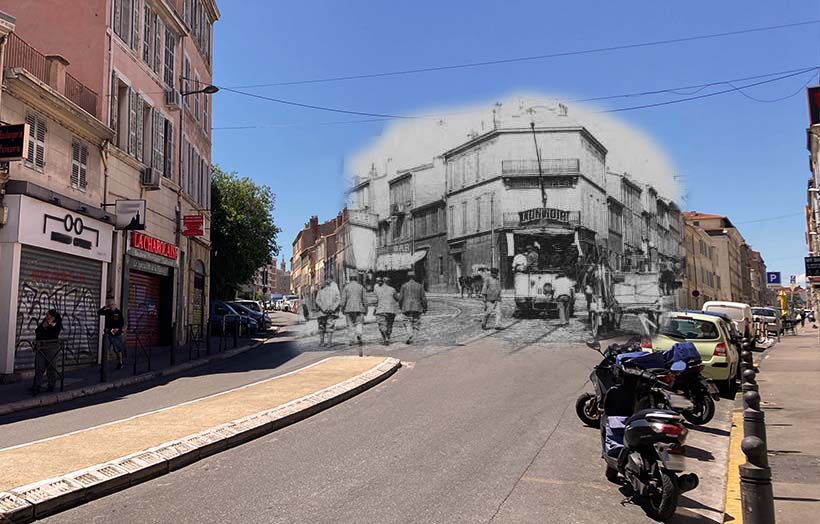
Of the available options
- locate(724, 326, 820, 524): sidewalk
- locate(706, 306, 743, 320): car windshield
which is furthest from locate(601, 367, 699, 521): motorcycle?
locate(706, 306, 743, 320): car windshield

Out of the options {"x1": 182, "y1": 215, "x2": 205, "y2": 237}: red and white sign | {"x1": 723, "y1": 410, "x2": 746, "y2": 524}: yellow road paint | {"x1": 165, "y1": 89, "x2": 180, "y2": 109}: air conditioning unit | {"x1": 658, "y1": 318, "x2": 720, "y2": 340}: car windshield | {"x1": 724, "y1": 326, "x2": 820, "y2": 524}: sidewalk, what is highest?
{"x1": 165, "y1": 89, "x2": 180, "y2": 109}: air conditioning unit

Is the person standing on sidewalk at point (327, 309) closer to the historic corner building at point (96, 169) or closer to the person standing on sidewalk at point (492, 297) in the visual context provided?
the historic corner building at point (96, 169)

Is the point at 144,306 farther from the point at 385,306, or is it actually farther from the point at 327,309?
the point at 385,306

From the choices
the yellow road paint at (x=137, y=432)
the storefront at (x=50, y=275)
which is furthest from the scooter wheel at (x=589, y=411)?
the storefront at (x=50, y=275)

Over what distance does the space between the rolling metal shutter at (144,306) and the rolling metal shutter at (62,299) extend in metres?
2.46

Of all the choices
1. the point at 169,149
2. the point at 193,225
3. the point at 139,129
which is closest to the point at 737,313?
the point at 193,225

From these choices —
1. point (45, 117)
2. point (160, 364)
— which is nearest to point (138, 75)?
point (45, 117)

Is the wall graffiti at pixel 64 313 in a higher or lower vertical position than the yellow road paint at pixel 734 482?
higher

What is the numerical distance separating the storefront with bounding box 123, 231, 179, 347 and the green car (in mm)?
13656

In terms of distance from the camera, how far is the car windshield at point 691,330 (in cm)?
1177

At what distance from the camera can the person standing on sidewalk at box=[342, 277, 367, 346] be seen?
22.5 m

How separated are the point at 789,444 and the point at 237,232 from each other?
31.9 meters

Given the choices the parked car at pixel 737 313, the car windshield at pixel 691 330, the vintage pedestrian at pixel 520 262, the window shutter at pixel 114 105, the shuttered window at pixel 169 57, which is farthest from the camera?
the parked car at pixel 737 313

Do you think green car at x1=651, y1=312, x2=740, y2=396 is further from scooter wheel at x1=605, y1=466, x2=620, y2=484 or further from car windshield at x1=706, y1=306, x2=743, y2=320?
car windshield at x1=706, y1=306, x2=743, y2=320
